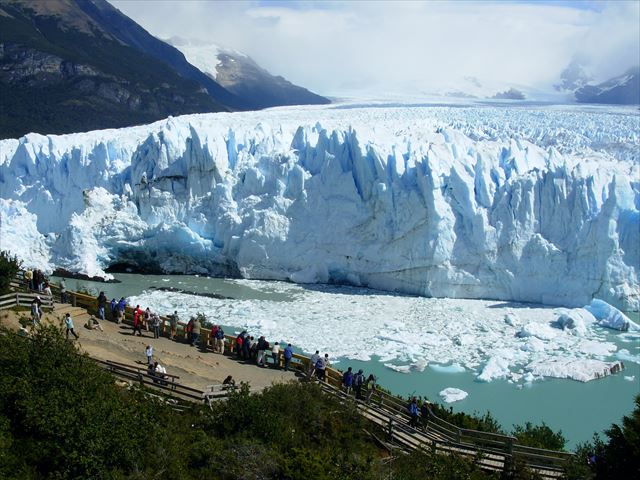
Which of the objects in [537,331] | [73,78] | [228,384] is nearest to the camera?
[228,384]

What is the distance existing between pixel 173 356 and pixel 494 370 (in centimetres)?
617

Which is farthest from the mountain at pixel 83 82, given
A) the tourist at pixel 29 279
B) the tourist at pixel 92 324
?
the tourist at pixel 92 324

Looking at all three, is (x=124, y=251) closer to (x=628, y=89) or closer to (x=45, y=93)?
(x=628, y=89)

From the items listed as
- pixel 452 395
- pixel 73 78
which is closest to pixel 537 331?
pixel 452 395

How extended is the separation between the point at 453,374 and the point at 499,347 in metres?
1.75

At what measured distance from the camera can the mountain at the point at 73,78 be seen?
45.2 m

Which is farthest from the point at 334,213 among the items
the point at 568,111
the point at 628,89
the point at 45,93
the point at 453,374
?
the point at 45,93

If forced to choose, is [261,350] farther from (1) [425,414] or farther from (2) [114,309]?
(2) [114,309]

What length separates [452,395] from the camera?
→ 1260cm

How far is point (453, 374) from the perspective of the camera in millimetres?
13633

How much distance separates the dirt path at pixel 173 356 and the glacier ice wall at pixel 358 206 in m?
8.72

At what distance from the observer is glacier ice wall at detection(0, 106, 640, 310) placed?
18.5m

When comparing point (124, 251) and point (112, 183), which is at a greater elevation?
point (112, 183)

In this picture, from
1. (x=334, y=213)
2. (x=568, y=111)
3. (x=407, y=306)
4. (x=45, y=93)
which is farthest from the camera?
(x=45, y=93)
